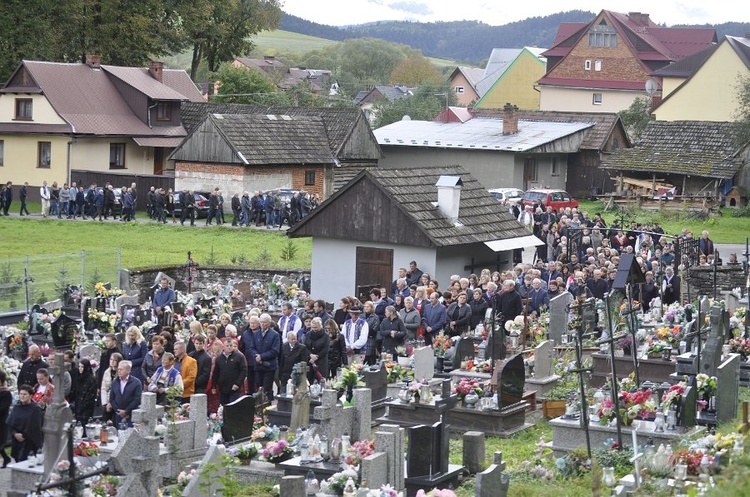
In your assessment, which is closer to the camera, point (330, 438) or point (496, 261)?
point (330, 438)

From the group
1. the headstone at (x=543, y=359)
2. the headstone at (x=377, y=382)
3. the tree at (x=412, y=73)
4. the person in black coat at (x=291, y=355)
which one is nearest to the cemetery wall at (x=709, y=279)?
the headstone at (x=543, y=359)

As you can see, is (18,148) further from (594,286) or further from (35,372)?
(35,372)

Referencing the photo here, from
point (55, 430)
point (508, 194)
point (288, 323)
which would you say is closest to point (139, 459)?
point (55, 430)

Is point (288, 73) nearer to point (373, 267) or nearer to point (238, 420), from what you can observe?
point (373, 267)

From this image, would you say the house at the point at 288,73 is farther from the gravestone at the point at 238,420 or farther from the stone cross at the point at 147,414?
the stone cross at the point at 147,414

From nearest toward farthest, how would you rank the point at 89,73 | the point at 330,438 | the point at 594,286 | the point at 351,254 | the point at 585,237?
the point at 330,438
the point at 594,286
the point at 351,254
the point at 585,237
the point at 89,73

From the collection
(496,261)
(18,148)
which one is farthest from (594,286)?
(18,148)

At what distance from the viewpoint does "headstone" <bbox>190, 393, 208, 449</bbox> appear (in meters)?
17.3

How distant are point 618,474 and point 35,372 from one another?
8293 millimetres

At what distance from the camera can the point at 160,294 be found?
92.6 ft

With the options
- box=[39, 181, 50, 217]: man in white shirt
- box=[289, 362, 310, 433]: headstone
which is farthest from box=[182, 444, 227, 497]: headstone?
box=[39, 181, 50, 217]: man in white shirt

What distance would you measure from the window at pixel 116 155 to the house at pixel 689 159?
63.9 ft

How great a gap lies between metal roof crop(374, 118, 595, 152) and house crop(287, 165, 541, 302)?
1027 inches

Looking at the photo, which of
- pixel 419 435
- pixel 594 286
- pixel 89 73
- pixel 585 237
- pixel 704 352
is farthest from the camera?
pixel 89 73
